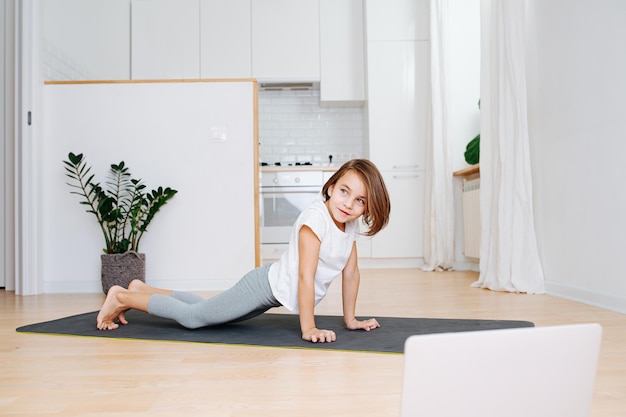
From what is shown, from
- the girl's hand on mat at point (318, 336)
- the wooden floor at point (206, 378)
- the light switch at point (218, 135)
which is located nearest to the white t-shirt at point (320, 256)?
the girl's hand on mat at point (318, 336)

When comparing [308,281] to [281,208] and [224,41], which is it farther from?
[224,41]

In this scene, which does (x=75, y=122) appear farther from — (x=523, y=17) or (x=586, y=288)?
(x=586, y=288)

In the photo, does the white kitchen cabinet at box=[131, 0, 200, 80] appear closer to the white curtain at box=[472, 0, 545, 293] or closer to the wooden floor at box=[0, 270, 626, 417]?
the white curtain at box=[472, 0, 545, 293]

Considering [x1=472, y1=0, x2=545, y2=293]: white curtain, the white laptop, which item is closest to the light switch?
[x1=472, y1=0, x2=545, y2=293]: white curtain

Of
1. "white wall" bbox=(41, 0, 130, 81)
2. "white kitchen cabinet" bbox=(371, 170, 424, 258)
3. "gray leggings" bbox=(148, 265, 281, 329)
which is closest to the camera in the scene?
"gray leggings" bbox=(148, 265, 281, 329)

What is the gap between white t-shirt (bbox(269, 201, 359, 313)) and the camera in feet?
5.68

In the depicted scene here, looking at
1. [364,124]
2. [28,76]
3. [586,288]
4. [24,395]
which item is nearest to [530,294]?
[586,288]

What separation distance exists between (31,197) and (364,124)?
10.2ft

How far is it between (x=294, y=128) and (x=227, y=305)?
12.8 feet

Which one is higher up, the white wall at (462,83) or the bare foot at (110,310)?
the white wall at (462,83)

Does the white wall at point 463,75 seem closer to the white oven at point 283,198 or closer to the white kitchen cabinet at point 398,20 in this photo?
the white kitchen cabinet at point 398,20

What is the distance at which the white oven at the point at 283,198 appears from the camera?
4.92 meters

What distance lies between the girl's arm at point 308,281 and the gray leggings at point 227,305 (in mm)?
161

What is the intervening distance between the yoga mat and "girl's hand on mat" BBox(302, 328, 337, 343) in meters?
0.02
